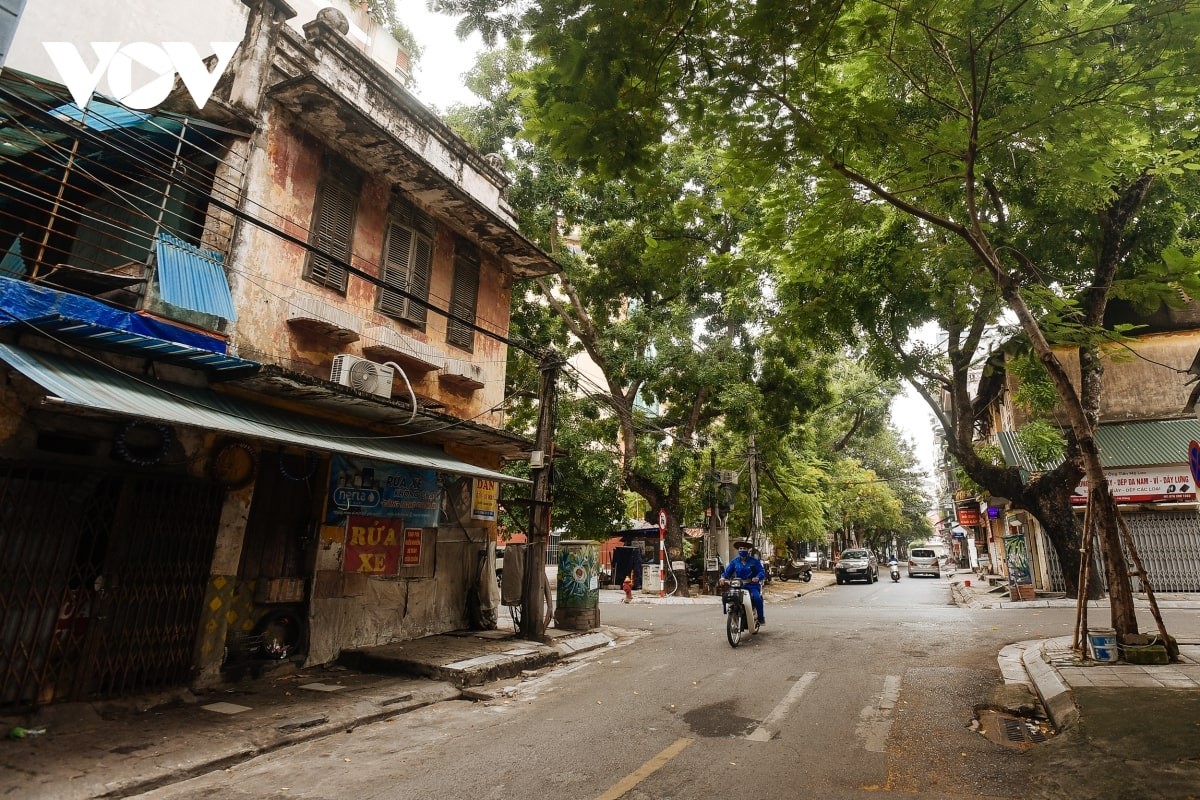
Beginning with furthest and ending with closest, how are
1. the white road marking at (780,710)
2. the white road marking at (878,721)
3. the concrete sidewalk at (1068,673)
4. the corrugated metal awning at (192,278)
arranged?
1. the corrugated metal awning at (192,278)
2. the concrete sidewalk at (1068,673)
3. the white road marking at (780,710)
4. the white road marking at (878,721)

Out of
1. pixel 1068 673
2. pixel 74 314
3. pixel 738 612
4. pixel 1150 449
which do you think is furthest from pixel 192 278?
pixel 1150 449

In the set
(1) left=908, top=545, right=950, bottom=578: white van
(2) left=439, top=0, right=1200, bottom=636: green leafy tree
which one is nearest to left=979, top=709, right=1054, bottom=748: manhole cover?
(2) left=439, top=0, right=1200, bottom=636: green leafy tree

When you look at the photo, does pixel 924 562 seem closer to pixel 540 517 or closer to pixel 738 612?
pixel 738 612

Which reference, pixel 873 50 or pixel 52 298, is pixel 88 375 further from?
pixel 873 50

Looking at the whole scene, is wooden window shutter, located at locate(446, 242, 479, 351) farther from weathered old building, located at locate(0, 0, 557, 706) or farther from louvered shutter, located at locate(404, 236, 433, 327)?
louvered shutter, located at locate(404, 236, 433, 327)

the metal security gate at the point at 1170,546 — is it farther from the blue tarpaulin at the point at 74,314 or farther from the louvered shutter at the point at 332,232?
the blue tarpaulin at the point at 74,314

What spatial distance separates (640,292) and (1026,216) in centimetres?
A: 1050

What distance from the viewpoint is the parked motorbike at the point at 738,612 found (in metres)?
10.0

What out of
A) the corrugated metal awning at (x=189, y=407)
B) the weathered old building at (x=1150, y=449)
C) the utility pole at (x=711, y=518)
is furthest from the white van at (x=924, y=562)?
the corrugated metal awning at (x=189, y=407)

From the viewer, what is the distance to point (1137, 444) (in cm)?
1817

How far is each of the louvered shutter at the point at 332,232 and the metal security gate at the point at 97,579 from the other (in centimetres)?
336

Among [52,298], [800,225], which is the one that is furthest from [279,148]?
[800,225]

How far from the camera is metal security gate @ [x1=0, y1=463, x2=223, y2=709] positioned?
19.0 feet

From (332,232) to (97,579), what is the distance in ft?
17.3
